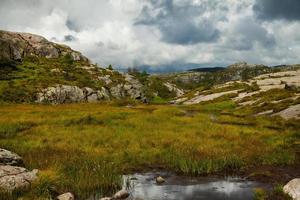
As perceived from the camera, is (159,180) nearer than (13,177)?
No

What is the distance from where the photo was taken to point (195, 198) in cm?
2355

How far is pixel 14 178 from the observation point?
22297mm

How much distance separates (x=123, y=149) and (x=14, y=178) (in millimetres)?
15669

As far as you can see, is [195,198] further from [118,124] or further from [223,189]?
[118,124]

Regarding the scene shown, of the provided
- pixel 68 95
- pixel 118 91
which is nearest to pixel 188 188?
pixel 68 95

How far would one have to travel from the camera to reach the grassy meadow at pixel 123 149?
2565 centimetres

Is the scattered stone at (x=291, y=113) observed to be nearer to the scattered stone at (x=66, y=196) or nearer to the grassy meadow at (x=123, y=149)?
the grassy meadow at (x=123, y=149)

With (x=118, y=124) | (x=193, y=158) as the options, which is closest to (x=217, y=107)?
(x=118, y=124)

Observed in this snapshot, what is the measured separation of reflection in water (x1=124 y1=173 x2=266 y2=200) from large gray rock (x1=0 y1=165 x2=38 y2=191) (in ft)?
20.1

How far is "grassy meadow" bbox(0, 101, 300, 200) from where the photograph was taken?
2565 centimetres

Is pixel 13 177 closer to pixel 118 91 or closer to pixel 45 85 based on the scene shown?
pixel 45 85

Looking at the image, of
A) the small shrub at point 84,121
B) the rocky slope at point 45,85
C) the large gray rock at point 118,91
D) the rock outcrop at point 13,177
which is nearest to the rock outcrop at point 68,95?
the rocky slope at point 45,85

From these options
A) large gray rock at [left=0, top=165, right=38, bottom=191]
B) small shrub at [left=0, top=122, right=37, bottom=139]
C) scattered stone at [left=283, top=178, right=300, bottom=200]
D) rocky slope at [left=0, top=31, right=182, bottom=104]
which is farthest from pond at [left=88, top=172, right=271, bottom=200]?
rocky slope at [left=0, top=31, right=182, bottom=104]

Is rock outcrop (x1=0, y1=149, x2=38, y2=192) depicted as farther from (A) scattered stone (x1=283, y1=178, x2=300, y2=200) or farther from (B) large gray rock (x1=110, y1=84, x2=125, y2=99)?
(B) large gray rock (x1=110, y1=84, x2=125, y2=99)
